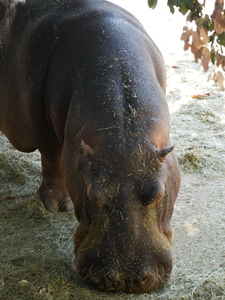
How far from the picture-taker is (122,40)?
11.4 ft

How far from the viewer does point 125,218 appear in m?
2.81

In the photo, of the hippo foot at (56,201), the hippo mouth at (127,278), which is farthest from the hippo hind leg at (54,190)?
the hippo mouth at (127,278)

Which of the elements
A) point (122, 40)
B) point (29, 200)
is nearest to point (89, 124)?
point (122, 40)

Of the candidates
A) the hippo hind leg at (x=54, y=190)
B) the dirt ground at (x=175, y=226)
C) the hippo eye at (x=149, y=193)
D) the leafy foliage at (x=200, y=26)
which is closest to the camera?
the leafy foliage at (x=200, y=26)

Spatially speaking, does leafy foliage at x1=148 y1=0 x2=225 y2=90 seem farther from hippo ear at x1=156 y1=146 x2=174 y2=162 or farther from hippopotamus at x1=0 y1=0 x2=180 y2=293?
hippopotamus at x1=0 y1=0 x2=180 y2=293

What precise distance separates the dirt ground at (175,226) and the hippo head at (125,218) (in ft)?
0.74

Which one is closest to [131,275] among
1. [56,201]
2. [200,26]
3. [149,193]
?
[149,193]

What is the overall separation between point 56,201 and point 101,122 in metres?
1.77

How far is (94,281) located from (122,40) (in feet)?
5.15

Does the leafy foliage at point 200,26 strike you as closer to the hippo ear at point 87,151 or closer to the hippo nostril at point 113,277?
the hippo ear at point 87,151

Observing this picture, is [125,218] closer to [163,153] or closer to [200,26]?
[163,153]

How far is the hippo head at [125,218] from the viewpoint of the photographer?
2.82 metres

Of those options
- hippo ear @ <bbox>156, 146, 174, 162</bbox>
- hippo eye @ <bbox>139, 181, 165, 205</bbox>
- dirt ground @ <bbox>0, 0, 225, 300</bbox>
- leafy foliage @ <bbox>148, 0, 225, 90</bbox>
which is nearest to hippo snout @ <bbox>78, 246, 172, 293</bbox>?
dirt ground @ <bbox>0, 0, 225, 300</bbox>

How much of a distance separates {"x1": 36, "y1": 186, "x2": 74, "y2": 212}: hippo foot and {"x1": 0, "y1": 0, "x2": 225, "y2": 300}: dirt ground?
0.26 feet
